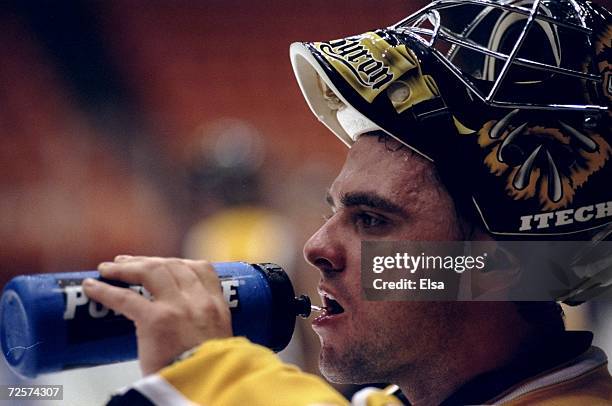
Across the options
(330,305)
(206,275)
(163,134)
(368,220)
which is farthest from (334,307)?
(163,134)

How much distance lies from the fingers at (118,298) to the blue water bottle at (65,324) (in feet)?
0.05

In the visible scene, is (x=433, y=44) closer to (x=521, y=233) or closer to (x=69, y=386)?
(x=521, y=233)

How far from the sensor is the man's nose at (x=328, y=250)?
0.90m

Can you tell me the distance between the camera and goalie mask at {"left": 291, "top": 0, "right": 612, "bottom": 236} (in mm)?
857

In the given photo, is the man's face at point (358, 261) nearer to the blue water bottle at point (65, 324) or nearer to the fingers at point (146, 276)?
the blue water bottle at point (65, 324)

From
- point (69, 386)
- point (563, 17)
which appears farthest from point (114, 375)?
point (563, 17)

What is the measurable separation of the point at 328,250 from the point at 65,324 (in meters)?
0.32

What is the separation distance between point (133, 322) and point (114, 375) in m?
0.51

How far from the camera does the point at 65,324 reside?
2.27 feet

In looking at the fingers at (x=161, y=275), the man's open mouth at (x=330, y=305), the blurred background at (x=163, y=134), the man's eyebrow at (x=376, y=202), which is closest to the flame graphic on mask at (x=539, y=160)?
the man's eyebrow at (x=376, y=202)

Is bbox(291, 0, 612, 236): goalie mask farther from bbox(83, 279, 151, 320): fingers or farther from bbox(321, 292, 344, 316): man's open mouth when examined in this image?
bbox(83, 279, 151, 320): fingers

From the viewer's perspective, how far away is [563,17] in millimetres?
924

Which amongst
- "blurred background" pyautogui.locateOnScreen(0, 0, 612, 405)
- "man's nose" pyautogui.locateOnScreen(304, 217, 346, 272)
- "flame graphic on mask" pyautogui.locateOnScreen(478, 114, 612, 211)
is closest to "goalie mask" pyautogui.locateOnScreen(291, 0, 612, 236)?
"flame graphic on mask" pyautogui.locateOnScreen(478, 114, 612, 211)

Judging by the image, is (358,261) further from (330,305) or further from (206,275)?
(206,275)
